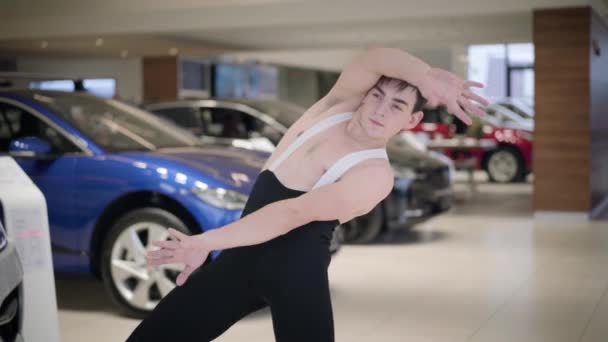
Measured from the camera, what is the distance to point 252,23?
43.4ft

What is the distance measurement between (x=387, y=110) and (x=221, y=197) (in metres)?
2.85

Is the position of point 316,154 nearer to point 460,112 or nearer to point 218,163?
point 460,112

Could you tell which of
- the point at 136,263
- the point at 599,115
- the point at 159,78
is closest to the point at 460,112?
the point at 136,263

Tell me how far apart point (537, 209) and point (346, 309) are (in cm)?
608

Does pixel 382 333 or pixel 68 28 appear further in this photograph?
pixel 68 28

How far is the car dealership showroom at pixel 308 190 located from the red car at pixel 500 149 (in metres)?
0.05

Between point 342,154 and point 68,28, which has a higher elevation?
point 68,28

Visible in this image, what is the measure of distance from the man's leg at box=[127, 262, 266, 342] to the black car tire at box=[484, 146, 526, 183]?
1449 cm

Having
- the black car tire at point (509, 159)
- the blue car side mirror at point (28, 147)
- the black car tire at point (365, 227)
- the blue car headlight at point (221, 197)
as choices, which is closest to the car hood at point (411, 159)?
the black car tire at point (365, 227)

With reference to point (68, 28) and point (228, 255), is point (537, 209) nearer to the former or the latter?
point (68, 28)

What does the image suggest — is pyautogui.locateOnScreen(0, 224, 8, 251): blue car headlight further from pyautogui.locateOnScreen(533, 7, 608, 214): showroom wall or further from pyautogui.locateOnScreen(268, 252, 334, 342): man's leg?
pyautogui.locateOnScreen(533, 7, 608, 214): showroom wall

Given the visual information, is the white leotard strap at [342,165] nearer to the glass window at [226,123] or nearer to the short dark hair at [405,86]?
the short dark hair at [405,86]

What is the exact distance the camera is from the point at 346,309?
5848 mm

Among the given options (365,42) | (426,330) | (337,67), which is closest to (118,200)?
(426,330)
